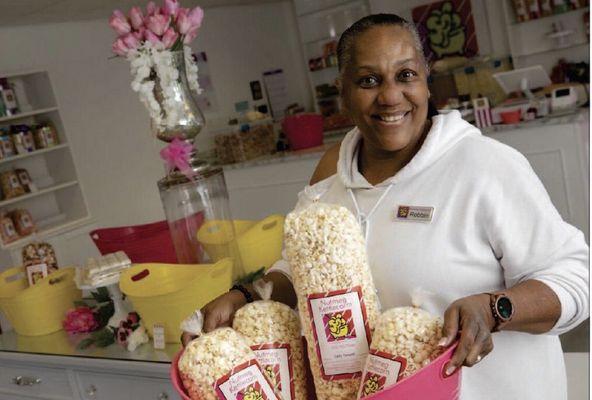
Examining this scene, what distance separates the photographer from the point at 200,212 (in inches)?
96.7

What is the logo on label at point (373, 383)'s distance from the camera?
0.89 metres

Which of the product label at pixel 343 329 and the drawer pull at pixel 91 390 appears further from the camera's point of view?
the drawer pull at pixel 91 390

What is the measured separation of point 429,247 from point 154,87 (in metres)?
1.53

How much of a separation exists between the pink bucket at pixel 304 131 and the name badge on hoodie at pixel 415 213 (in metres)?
4.73

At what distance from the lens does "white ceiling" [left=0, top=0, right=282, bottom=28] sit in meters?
5.05

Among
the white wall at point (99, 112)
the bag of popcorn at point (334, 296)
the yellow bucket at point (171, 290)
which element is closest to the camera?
the bag of popcorn at point (334, 296)

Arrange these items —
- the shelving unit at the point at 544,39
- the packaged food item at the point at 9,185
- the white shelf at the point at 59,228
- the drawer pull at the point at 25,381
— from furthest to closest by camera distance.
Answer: the shelving unit at the point at 544,39
the white shelf at the point at 59,228
the packaged food item at the point at 9,185
the drawer pull at the point at 25,381

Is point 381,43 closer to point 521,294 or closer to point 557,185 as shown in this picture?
point 521,294

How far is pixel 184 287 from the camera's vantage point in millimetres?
2055

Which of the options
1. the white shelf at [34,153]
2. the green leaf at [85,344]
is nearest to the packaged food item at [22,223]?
the white shelf at [34,153]

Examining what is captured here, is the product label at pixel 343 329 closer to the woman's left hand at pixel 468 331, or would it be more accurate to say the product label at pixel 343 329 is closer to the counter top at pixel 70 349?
the woman's left hand at pixel 468 331

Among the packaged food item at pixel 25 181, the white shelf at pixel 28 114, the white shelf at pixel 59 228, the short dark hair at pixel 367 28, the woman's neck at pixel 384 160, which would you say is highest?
the white shelf at pixel 28 114

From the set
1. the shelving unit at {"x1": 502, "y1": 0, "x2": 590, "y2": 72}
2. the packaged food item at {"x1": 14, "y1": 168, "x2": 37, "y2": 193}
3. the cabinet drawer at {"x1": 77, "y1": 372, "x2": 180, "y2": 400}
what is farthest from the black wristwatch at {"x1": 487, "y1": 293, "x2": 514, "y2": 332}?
the shelving unit at {"x1": 502, "y1": 0, "x2": 590, "y2": 72}

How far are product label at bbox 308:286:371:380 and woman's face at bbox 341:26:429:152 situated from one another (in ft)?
1.05
